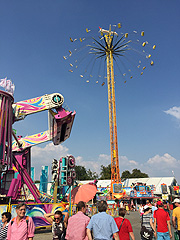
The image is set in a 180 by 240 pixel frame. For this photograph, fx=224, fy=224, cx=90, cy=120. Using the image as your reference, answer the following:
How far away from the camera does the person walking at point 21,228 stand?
383 centimetres

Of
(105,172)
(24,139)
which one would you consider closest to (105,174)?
(105,172)

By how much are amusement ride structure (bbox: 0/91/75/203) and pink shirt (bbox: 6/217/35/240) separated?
43.0 ft

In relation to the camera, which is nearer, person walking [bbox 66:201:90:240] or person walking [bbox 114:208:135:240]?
person walking [bbox 66:201:90:240]

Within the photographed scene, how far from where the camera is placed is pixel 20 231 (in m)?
3.84

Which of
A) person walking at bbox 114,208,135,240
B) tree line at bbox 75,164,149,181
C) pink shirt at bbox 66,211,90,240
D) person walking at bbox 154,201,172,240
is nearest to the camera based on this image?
pink shirt at bbox 66,211,90,240

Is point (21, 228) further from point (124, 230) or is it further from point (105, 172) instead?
point (105, 172)

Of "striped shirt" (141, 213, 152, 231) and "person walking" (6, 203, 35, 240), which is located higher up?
"person walking" (6, 203, 35, 240)

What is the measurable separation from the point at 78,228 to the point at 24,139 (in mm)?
19330

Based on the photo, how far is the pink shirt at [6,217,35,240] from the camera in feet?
12.5

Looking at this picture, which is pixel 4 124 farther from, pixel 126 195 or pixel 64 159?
pixel 126 195

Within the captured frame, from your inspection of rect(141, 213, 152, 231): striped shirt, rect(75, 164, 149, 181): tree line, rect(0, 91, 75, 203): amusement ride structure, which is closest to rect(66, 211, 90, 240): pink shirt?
rect(141, 213, 152, 231): striped shirt

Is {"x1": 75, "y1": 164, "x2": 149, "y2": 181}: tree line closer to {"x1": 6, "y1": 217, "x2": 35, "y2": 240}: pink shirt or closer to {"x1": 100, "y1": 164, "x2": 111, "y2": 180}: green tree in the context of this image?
{"x1": 100, "y1": 164, "x2": 111, "y2": 180}: green tree

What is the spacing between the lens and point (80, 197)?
11375 millimetres

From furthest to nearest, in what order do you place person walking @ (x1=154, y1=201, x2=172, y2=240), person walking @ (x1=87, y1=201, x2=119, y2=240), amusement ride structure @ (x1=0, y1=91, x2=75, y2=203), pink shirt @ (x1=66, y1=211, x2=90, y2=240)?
amusement ride structure @ (x1=0, y1=91, x2=75, y2=203) → person walking @ (x1=154, y1=201, x2=172, y2=240) → pink shirt @ (x1=66, y1=211, x2=90, y2=240) → person walking @ (x1=87, y1=201, x2=119, y2=240)
